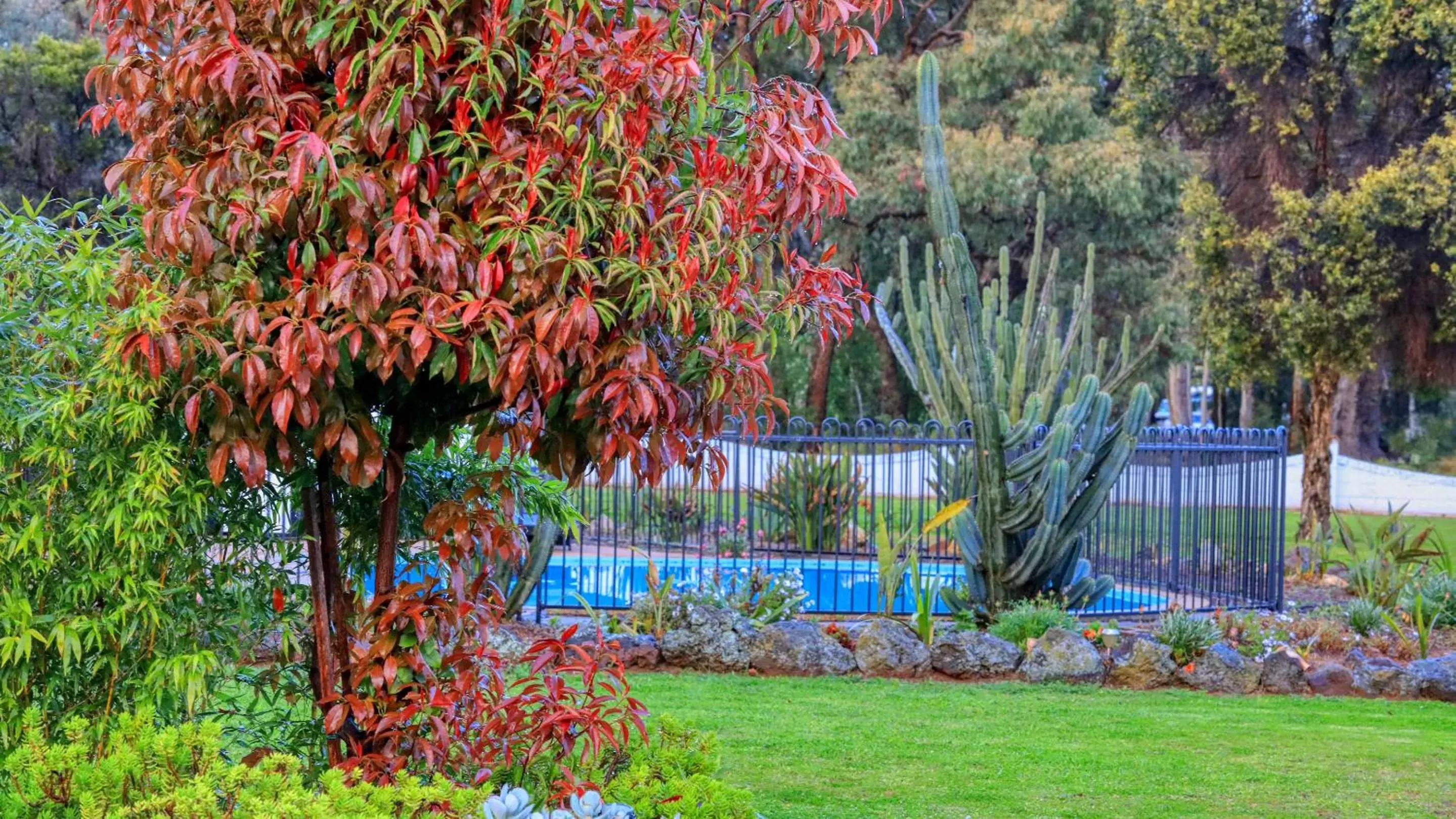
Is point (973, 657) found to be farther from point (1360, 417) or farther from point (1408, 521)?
point (1360, 417)

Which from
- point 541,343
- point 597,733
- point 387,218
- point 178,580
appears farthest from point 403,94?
point 597,733

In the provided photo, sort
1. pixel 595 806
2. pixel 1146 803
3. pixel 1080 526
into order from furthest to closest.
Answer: pixel 1080 526 → pixel 1146 803 → pixel 595 806

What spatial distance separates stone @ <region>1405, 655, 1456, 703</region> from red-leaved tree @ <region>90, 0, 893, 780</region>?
278 inches

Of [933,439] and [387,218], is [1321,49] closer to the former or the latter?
[933,439]

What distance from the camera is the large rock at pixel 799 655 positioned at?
30.9 feet

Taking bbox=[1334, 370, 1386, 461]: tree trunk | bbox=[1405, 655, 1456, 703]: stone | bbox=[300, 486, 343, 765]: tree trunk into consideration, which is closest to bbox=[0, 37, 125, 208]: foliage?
bbox=[1405, 655, 1456, 703]: stone

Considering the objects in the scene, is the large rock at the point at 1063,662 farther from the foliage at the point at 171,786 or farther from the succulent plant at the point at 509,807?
the succulent plant at the point at 509,807

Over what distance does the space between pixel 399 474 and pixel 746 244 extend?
1182mm

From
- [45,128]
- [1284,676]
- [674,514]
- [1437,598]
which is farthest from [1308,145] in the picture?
[45,128]

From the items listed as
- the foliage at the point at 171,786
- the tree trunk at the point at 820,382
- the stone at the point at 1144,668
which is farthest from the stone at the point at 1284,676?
the tree trunk at the point at 820,382

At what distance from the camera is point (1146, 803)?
6.05 m

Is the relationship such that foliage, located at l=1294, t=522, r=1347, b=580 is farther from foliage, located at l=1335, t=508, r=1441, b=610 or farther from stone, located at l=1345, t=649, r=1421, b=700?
stone, located at l=1345, t=649, r=1421, b=700

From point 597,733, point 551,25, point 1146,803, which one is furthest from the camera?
point 1146,803

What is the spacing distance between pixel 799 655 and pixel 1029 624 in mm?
1634
